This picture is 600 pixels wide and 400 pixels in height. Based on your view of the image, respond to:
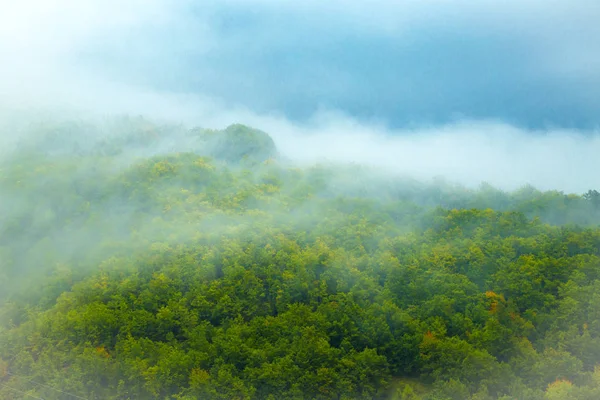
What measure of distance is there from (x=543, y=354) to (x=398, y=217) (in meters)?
18.3

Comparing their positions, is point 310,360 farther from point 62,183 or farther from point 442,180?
point 442,180

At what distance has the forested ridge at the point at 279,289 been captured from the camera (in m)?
23.5

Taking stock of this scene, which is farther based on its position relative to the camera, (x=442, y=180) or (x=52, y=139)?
(x=442, y=180)

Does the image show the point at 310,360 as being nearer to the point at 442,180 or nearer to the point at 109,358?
the point at 109,358

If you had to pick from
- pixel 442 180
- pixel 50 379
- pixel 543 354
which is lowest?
pixel 50 379

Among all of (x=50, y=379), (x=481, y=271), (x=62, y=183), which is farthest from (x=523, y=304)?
(x=62, y=183)

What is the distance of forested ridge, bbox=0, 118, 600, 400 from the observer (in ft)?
76.9

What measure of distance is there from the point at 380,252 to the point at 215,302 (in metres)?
9.05

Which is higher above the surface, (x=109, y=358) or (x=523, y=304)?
(x=523, y=304)

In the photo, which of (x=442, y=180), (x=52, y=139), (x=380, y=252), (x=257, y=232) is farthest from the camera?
(x=442, y=180)

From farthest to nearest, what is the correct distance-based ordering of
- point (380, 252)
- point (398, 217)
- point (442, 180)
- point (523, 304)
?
point (442, 180) → point (398, 217) → point (380, 252) → point (523, 304)

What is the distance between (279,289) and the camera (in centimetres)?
2970

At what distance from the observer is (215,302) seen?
28.8 metres

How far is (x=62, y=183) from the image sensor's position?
42938mm
